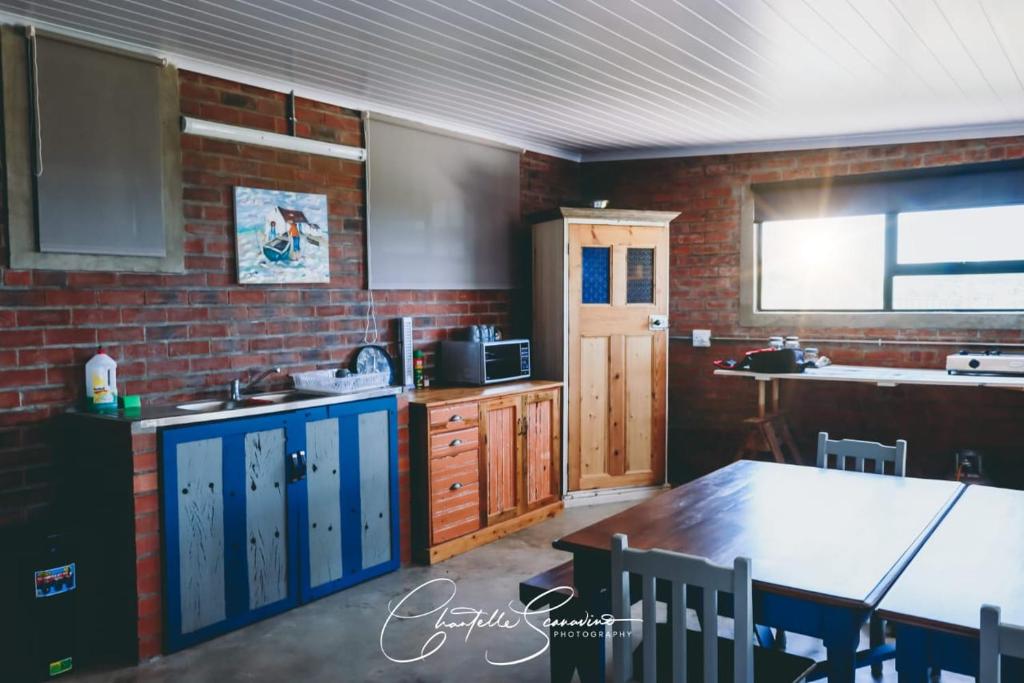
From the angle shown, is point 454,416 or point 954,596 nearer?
point 954,596

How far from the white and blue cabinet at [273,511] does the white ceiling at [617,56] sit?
175cm

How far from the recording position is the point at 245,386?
4.07m

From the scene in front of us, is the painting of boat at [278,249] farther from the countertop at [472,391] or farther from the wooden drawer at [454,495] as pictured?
the wooden drawer at [454,495]

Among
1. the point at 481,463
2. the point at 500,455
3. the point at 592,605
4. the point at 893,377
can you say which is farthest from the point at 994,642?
the point at 893,377

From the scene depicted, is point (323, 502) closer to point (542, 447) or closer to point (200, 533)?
point (200, 533)

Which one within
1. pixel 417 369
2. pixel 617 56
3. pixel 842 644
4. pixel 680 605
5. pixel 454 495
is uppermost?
pixel 617 56

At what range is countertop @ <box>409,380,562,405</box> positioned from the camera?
4496 millimetres

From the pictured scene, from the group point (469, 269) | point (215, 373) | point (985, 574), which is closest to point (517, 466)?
point (469, 269)

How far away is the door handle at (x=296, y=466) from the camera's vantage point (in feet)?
12.2

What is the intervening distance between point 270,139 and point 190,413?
5.29ft

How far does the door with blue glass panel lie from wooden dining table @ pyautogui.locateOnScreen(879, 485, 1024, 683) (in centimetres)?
271

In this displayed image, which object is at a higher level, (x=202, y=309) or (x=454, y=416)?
(x=202, y=309)

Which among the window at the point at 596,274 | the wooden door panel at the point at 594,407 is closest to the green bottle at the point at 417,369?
the wooden door panel at the point at 594,407

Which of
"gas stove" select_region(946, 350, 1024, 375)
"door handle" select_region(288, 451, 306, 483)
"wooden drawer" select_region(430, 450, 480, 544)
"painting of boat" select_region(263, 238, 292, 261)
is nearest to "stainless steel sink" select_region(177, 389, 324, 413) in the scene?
"door handle" select_region(288, 451, 306, 483)
